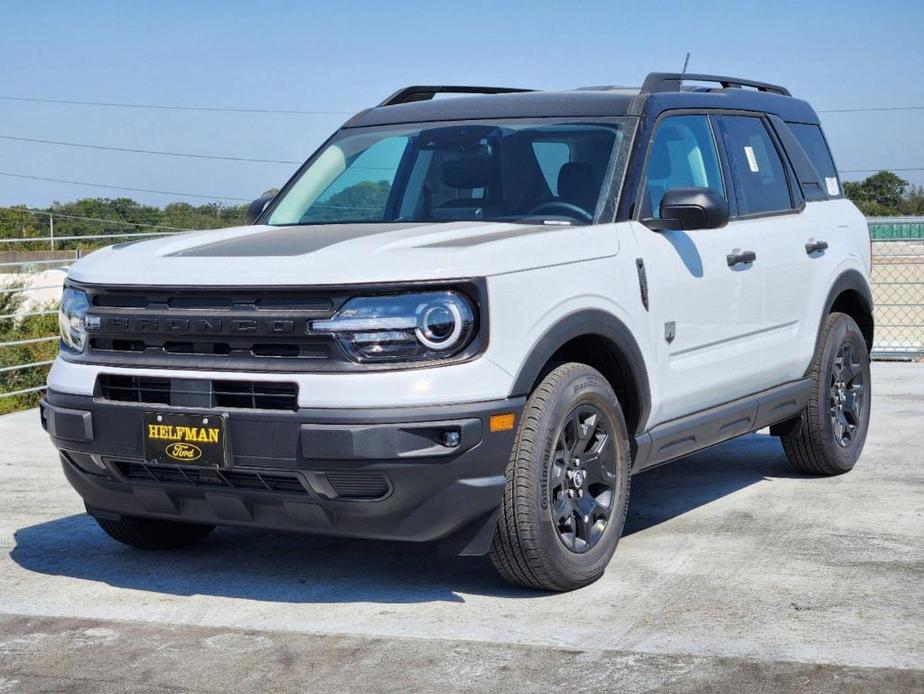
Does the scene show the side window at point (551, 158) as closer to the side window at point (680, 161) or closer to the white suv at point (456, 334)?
the white suv at point (456, 334)

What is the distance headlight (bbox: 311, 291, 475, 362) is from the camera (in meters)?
4.55

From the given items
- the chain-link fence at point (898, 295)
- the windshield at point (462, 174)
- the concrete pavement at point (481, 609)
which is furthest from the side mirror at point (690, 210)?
the chain-link fence at point (898, 295)

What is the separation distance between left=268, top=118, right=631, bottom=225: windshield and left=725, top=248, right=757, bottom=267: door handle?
31.0 inches

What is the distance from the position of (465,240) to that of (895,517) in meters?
2.77

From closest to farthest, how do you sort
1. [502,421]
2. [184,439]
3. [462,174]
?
[502,421]
[184,439]
[462,174]

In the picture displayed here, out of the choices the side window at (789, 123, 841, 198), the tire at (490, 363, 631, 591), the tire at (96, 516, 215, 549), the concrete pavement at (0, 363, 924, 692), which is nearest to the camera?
the concrete pavement at (0, 363, 924, 692)

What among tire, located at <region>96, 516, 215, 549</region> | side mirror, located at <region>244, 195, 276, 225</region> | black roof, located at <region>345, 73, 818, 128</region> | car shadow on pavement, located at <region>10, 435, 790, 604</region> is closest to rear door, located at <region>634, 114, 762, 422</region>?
black roof, located at <region>345, 73, 818, 128</region>

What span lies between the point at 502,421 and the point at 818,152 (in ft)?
12.0

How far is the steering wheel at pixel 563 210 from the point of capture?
5.54 meters

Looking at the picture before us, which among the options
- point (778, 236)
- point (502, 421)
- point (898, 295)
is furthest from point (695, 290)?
point (898, 295)

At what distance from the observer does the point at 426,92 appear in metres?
7.05

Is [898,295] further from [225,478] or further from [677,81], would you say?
[225,478]

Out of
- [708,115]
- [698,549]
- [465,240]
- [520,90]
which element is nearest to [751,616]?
[698,549]

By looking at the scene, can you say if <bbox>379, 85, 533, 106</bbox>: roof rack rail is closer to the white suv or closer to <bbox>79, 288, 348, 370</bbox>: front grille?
the white suv
